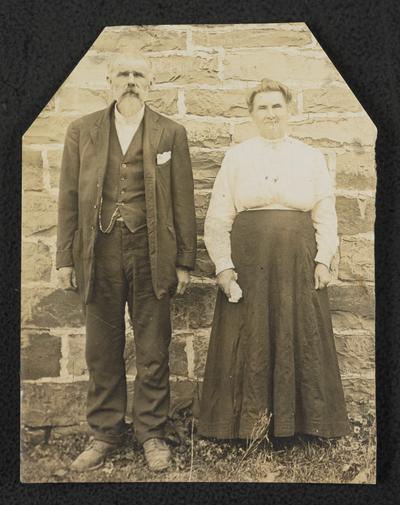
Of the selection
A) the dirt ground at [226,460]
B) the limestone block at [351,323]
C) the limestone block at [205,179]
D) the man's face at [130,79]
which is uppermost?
the man's face at [130,79]

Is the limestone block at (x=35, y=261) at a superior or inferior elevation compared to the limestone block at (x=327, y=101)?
inferior

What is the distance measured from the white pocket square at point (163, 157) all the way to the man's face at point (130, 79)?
236 mm

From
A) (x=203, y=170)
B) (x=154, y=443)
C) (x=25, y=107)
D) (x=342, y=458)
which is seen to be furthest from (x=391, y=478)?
(x=25, y=107)

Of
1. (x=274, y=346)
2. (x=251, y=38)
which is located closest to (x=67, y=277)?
(x=274, y=346)

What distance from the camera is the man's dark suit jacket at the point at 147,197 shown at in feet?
11.4

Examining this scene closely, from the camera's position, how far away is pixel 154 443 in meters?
3.52

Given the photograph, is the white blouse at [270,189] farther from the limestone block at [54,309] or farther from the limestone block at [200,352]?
the limestone block at [54,309]

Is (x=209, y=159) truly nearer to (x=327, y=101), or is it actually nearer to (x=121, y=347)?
(x=327, y=101)

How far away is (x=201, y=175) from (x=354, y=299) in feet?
2.70

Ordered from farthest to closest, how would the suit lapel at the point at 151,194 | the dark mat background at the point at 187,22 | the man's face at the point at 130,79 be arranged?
the dark mat background at the point at 187,22 < the man's face at the point at 130,79 < the suit lapel at the point at 151,194

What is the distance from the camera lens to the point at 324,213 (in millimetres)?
3578

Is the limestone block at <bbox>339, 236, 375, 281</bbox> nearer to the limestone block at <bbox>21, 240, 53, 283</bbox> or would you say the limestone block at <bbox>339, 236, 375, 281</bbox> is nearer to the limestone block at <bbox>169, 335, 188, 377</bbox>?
the limestone block at <bbox>169, 335, 188, 377</bbox>

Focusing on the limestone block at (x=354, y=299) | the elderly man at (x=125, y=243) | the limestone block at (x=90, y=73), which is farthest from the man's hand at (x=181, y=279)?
the limestone block at (x=90, y=73)

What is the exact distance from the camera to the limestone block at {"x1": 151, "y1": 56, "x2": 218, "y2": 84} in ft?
11.9
